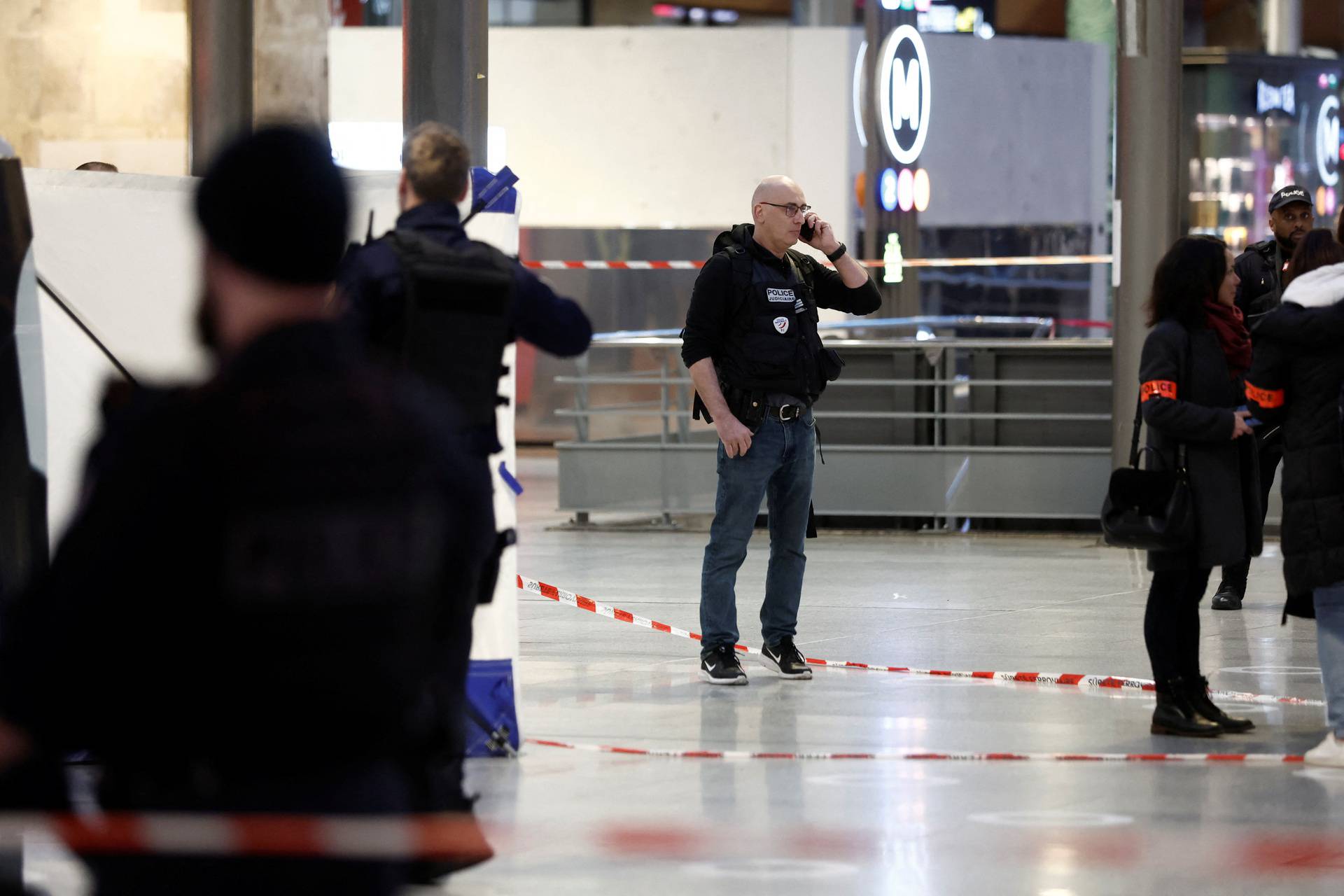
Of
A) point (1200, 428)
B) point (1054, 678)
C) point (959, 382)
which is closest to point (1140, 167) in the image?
point (959, 382)

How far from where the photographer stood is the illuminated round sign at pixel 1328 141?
2172 centimetres

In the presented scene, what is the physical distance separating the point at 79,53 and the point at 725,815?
49.9ft

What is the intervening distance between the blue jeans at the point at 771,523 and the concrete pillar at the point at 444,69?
3272 millimetres

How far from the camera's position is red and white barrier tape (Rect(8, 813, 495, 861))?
6.75 feet

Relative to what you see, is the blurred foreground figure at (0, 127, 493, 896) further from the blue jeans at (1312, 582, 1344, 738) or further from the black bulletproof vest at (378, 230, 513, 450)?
the blue jeans at (1312, 582, 1344, 738)

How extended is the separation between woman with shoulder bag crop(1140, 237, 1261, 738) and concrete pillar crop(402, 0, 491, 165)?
4.67 metres

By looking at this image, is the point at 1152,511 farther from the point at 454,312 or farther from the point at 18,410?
the point at 18,410

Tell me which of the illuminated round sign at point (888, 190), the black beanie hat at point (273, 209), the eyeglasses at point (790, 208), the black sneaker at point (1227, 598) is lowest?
the black sneaker at point (1227, 598)

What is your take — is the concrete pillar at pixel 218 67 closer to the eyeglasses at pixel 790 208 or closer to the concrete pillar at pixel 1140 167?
the concrete pillar at pixel 1140 167

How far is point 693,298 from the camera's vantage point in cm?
761

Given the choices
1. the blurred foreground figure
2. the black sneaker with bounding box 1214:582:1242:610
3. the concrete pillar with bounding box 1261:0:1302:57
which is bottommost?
the black sneaker with bounding box 1214:582:1242:610

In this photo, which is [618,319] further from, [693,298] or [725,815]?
[725,815]

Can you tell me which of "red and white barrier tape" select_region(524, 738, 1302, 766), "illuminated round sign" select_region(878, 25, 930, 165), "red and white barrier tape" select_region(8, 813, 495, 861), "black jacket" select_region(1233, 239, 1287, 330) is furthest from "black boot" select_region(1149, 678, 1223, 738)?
"illuminated round sign" select_region(878, 25, 930, 165)

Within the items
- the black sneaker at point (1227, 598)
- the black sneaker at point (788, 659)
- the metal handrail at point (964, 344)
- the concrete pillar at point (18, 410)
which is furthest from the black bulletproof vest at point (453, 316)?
the metal handrail at point (964, 344)
